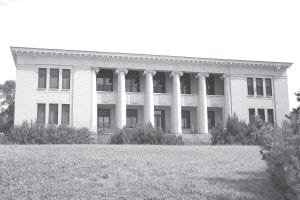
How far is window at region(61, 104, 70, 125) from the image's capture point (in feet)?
124

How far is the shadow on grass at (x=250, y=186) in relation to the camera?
12891mm

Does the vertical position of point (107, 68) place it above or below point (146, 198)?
above

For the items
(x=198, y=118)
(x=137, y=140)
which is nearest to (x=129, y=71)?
(x=198, y=118)

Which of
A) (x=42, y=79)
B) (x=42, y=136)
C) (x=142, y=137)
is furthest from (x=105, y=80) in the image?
(x=142, y=137)

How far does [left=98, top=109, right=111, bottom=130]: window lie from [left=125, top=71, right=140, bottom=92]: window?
3.38 m

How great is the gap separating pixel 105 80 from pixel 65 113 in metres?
5.97

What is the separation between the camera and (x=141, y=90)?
42625 mm

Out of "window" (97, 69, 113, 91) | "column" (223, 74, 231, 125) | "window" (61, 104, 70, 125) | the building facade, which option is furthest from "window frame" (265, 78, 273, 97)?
"window" (61, 104, 70, 125)

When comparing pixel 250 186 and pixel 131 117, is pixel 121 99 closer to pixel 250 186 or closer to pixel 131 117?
pixel 131 117

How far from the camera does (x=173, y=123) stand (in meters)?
40.8

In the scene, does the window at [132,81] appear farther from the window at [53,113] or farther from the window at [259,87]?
the window at [259,87]

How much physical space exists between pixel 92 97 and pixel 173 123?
Answer: 8.57 metres

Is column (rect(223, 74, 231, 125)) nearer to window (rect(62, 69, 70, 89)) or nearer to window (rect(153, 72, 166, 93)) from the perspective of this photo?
window (rect(153, 72, 166, 93))

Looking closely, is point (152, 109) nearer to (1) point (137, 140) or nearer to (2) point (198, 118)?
(2) point (198, 118)
